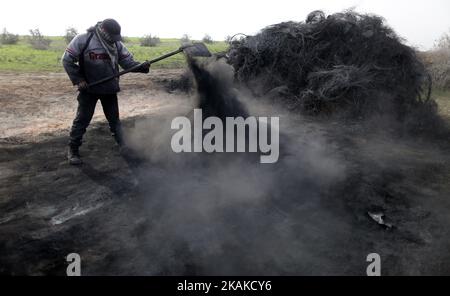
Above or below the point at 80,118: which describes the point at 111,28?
above

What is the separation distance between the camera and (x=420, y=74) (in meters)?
8.60

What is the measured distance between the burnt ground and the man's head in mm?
1726

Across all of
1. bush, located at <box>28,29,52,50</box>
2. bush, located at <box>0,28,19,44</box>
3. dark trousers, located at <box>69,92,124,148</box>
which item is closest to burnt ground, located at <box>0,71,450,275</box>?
dark trousers, located at <box>69,92,124,148</box>

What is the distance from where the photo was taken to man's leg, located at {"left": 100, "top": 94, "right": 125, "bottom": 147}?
5.46 meters

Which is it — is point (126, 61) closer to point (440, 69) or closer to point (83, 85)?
point (83, 85)

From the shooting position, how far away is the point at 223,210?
13.6 feet

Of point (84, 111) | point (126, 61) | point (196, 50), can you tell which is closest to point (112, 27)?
point (126, 61)

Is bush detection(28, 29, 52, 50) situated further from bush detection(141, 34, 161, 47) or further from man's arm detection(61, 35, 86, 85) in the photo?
man's arm detection(61, 35, 86, 85)

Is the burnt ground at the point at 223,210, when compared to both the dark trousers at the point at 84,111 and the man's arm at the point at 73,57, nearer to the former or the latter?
the dark trousers at the point at 84,111

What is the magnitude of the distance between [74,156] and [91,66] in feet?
4.27
